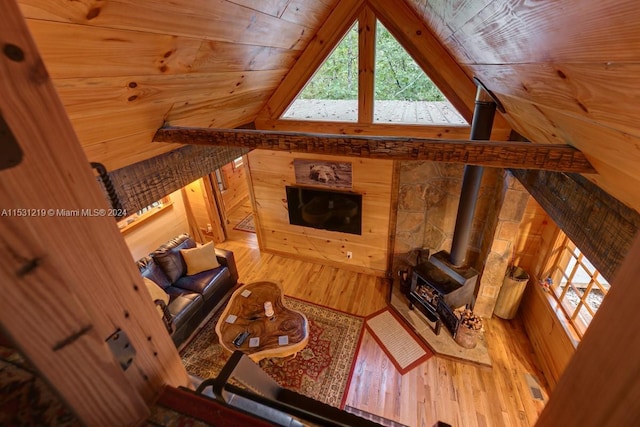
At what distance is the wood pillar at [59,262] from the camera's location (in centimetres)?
31

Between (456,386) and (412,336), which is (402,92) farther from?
(456,386)

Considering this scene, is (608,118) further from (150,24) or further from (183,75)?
(183,75)

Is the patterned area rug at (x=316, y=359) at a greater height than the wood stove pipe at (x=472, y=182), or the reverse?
the wood stove pipe at (x=472, y=182)

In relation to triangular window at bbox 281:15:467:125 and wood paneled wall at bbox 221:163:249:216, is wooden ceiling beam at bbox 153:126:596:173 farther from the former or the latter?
wood paneled wall at bbox 221:163:249:216

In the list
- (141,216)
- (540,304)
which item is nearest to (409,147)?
(540,304)

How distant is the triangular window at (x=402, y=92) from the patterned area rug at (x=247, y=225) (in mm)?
3745

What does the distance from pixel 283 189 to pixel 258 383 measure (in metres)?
3.77

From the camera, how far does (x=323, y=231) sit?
4.66m

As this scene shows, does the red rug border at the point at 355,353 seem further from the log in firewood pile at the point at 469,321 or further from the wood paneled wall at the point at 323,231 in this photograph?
the log in firewood pile at the point at 469,321

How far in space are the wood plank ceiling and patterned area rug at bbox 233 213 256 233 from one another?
13.2 ft

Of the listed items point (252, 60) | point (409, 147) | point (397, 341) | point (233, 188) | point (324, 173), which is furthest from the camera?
point (233, 188)

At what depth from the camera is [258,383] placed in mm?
865

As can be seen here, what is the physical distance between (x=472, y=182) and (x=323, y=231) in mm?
2339

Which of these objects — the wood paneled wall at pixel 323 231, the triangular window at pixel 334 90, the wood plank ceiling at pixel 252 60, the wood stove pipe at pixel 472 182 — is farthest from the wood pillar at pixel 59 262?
the wood paneled wall at pixel 323 231
